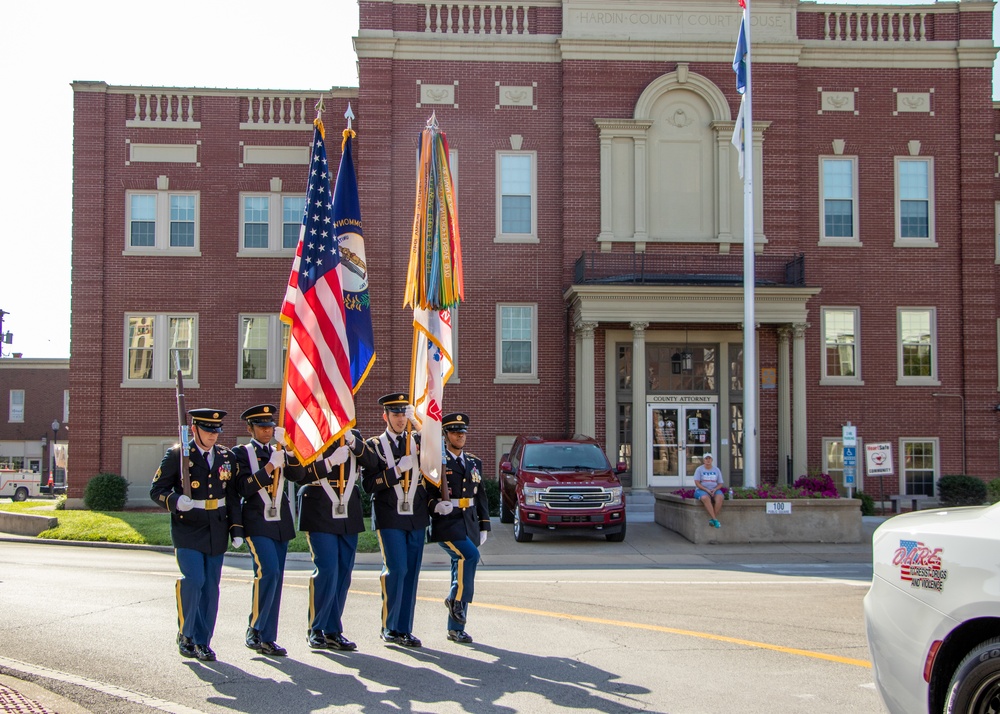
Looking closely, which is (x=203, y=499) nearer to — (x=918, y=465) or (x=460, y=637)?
(x=460, y=637)

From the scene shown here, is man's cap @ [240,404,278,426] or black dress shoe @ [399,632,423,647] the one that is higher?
man's cap @ [240,404,278,426]

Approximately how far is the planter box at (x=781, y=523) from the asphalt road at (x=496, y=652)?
14.3 feet

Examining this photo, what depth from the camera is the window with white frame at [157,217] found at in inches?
1043

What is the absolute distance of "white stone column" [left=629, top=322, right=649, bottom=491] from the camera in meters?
23.6

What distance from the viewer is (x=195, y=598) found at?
803 cm

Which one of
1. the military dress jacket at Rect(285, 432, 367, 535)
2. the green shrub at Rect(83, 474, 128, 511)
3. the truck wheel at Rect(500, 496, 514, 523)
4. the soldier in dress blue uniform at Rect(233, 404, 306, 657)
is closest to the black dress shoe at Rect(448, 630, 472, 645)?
the military dress jacket at Rect(285, 432, 367, 535)

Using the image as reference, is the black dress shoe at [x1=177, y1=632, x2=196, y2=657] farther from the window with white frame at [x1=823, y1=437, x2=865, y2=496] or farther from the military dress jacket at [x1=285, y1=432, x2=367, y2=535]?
the window with white frame at [x1=823, y1=437, x2=865, y2=496]

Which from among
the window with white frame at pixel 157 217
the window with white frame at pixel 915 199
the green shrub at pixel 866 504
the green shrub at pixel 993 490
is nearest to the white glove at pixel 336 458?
the green shrub at pixel 866 504

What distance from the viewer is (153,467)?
85.9 feet

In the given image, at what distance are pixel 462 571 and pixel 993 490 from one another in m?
19.3

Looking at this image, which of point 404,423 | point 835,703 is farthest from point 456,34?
point 835,703

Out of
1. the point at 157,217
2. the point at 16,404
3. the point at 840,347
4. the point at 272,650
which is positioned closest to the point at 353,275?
the point at 272,650

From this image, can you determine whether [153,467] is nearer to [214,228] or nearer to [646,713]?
[214,228]

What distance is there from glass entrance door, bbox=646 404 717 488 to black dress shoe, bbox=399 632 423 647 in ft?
55.0
